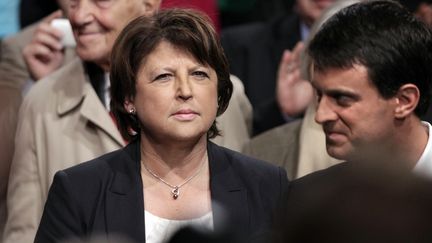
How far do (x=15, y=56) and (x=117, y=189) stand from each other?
1982 mm

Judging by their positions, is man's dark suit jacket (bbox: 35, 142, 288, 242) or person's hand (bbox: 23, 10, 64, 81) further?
person's hand (bbox: 23, 10, 64, 81)

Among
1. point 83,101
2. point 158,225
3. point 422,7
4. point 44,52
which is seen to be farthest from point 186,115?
point 422,7

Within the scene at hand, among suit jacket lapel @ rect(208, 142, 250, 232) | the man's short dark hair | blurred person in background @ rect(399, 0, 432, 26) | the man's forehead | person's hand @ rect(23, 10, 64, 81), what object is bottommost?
person's hand @ rect(23, 10, 64, 81)

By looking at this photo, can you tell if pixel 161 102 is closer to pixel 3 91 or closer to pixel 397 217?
pixel 3 91

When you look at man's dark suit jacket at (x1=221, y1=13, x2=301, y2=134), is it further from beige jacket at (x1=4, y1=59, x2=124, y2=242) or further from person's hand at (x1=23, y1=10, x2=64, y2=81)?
beige jacket at (x1=4, y1=59, x2=124, y2=242)

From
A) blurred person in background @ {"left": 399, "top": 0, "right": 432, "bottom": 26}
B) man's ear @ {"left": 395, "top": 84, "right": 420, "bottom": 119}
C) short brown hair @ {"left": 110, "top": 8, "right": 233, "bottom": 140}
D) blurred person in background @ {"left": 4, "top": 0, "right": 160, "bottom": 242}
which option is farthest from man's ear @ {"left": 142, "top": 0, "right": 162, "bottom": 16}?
blurred person in background @ {"left": 399, "top": 0, "right": 432, "bottom": 26}

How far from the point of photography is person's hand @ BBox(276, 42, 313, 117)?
4203mm

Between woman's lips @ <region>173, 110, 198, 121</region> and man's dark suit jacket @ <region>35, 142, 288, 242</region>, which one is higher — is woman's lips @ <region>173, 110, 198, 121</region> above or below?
above

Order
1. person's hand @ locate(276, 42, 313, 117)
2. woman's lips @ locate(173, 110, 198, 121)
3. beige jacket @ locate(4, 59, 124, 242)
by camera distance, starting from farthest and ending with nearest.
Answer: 1. person's hand @ locate(276, 42, 313, 117)
2. beige jacket @ locate(4, 59, 124, 242)
3. woman's lips @ locate(173, 110, 198, 121)

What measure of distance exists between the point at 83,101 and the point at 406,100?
1276mm

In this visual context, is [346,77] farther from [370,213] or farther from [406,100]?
[370,213]

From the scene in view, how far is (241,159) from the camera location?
9.78ft

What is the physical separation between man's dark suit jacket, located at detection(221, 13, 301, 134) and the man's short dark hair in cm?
157

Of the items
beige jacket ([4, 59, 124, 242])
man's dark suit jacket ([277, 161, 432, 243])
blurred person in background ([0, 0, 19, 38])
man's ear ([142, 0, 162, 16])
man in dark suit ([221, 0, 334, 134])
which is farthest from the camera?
blurred person in background ([0, 0, 19, 38])
